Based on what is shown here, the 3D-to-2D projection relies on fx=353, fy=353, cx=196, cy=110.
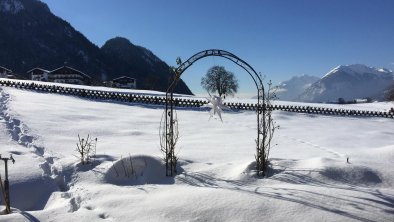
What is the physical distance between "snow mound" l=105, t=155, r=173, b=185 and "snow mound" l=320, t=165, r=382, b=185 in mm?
2430

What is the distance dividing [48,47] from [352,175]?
14732cm

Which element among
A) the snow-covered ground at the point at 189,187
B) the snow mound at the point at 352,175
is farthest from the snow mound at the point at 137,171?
the snow mound at the point at 352,175

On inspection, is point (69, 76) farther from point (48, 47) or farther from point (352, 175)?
point (48, 47)

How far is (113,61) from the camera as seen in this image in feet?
464

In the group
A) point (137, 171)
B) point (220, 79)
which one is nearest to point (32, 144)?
point (137, 171)

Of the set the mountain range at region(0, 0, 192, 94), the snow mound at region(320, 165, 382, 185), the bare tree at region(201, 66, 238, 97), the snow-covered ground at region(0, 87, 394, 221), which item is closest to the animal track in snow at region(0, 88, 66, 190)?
the snow-covered ground at region(0, 87, 394, 221)

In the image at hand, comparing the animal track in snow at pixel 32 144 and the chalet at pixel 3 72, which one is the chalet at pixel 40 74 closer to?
the chalet at pixel 3 72

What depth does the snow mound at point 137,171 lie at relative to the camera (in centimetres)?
525

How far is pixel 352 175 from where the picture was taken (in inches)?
211

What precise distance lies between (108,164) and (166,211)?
222 cm

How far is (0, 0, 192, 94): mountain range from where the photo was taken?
407ft

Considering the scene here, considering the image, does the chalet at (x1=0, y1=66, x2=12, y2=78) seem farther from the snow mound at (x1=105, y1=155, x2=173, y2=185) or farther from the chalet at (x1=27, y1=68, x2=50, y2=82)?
the snow mound at (x1=105, y1=155, x2=173, y2=185)

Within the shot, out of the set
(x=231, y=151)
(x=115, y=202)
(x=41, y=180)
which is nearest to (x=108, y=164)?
(x=41, y=180)

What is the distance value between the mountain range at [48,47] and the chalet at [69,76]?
49017 millimetres
